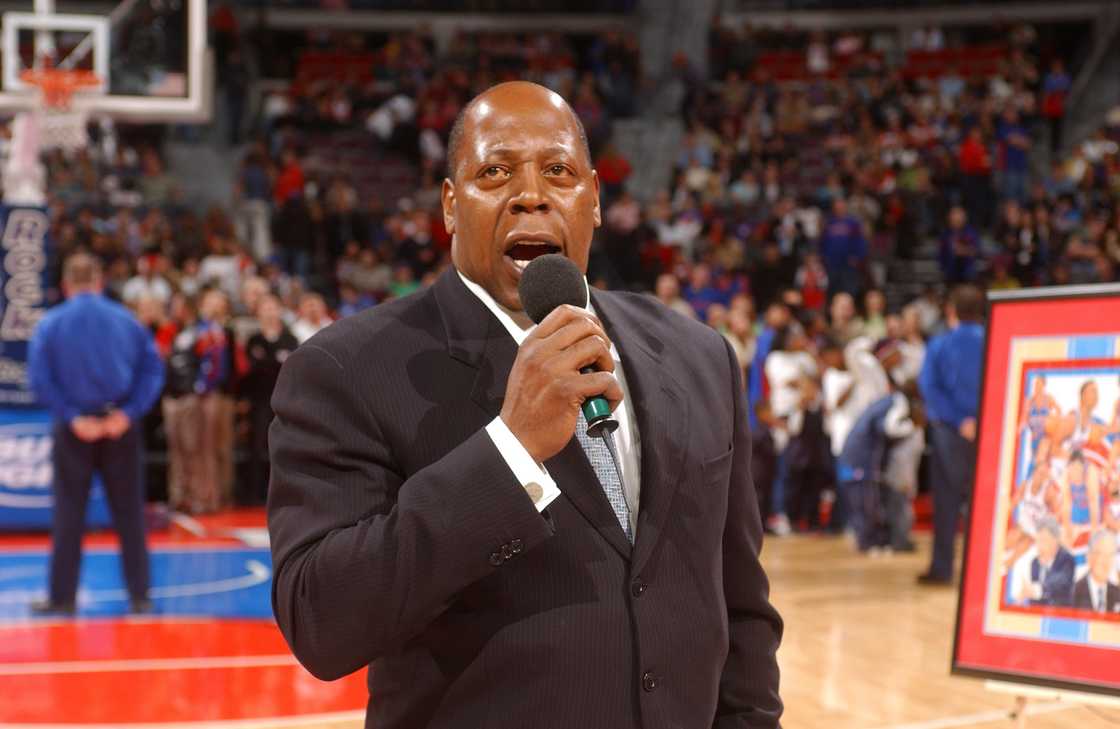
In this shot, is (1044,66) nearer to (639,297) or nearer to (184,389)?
(184,389)

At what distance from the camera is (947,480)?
7.77 metres

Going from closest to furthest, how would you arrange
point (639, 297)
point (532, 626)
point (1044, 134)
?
point (532, 626) → point (639, 297) → point (1044, 134)

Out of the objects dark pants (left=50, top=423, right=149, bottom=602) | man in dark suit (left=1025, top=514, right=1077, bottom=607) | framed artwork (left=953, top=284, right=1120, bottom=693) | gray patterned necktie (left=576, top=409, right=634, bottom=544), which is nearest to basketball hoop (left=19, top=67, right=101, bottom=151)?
dark pants (left=50, top=423, right=149, bottom=602)

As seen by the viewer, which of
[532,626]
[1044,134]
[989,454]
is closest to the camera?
[532,626]

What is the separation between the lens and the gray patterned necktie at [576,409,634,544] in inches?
66.9

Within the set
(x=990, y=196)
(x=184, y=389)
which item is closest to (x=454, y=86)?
(x=990, y=196)

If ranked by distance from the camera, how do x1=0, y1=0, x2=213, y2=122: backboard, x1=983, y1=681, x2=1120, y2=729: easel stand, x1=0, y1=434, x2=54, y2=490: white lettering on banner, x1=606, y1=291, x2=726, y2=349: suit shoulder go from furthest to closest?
x1=0, y1=0, x2=213, y2=122: backboard, x1=0, y1=434, x2=54, y2=490: white lettering on banner, x1=983, y1=681, x2=1120, y2=729: easel stand, x1=606, y1=291, x2=726, y2=349: suit shoulder

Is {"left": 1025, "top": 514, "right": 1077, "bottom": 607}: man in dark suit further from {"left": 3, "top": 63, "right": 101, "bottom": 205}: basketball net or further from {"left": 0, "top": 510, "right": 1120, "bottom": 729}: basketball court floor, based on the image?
{"left": 3, "top": 63, "right": 101, "bottom": 205}: basketball net

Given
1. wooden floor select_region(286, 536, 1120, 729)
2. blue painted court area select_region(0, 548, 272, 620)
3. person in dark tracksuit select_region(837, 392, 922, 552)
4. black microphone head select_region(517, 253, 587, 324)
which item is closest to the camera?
black microphone head select_region(517, 253, 587, 324)

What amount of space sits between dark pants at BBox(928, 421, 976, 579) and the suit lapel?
20.4 ft

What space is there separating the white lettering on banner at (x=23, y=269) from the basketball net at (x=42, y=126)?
0.19 metres

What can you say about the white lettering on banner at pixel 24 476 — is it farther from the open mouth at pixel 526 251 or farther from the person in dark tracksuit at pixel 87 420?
the open mouth at pixel 526 251

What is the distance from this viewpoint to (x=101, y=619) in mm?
6574

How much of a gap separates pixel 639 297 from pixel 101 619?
534 centimetres
